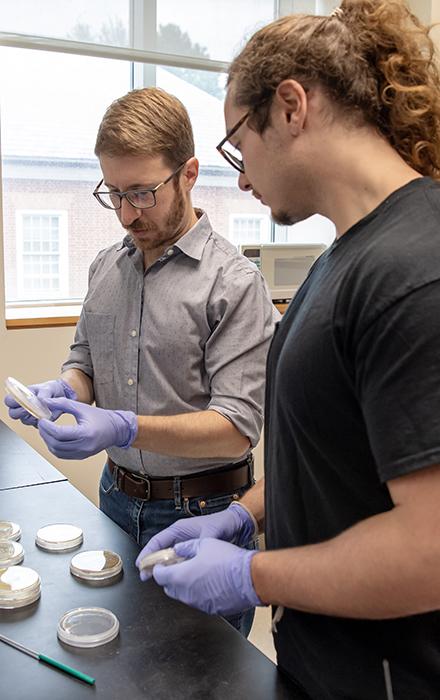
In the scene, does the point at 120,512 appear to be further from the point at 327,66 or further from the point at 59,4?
the point at 59,4

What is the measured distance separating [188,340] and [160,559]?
2.10ft

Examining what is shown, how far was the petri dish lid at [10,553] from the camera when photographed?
3.81ft

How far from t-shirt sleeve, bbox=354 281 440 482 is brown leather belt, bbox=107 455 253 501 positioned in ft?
2.89

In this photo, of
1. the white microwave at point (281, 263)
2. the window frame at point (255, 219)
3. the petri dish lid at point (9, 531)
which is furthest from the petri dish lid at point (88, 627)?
the window frame at point (255, 219)

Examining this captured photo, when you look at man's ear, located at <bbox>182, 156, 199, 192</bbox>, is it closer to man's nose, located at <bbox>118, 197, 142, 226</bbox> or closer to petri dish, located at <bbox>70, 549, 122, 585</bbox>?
man's nose, located at <bbox>118, 197, 142, 226</bbox>

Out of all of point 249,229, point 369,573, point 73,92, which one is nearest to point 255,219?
point 249,229

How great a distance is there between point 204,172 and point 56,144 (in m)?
0.76

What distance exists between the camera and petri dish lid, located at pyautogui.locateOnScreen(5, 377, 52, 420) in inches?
53.6

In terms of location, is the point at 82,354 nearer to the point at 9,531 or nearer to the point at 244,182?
the point at 9,531

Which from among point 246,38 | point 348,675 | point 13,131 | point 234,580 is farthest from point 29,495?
point 13,131

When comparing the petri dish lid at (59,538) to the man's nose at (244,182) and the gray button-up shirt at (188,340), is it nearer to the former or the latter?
the gray button-up shirt at (188,340)

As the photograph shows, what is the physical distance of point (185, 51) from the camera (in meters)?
3.20

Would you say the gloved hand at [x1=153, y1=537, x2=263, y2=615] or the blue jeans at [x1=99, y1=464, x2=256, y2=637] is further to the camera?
the blue jeans at [x1=99, y1=464, x2=256, y2=637]

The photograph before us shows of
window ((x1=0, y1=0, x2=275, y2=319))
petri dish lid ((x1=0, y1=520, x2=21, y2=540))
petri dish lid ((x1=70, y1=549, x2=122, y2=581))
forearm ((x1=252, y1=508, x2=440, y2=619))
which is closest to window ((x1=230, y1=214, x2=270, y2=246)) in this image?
window ((x1=0, y1=0, x2=275, y2=319))
